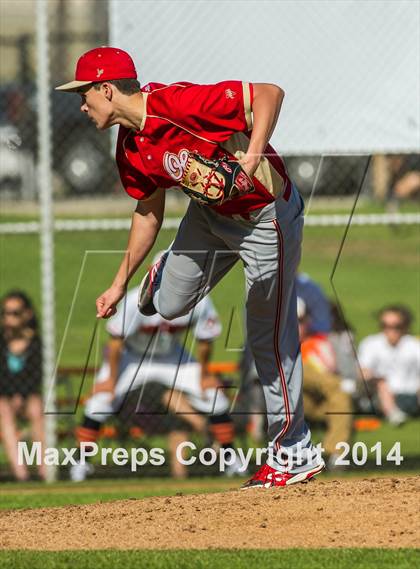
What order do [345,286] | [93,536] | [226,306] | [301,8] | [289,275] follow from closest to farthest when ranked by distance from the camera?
1. [93,536]
2. [289,275]
3. [301,8]
4. [226,306]
5. [345,286]

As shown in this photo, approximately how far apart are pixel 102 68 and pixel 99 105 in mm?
177

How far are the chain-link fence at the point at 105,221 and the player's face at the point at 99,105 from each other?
289 centimetres

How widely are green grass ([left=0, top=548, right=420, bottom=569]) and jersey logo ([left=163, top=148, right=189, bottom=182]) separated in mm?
1743

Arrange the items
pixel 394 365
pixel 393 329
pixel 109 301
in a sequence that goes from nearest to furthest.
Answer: pixel 109 301 → pixel 394 365 → pixel 393 329

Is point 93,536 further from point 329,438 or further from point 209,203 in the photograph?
point 329,438

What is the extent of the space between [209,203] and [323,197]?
8.62 m

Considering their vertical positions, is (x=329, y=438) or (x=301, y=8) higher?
(x=301, y=8)

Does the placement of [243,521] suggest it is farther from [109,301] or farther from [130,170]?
[130,170]

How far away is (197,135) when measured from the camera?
248 inches

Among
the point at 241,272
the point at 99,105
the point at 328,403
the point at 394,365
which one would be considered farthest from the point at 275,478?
the point at 241,272

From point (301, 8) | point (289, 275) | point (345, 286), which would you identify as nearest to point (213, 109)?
point (289, 275)

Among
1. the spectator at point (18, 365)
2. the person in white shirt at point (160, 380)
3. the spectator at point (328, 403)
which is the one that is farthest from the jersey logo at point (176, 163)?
the spectator at point (18, 365)

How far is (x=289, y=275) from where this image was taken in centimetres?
659

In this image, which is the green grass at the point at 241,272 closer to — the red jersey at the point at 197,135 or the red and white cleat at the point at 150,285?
the red and white cleat at the point at 150,285
